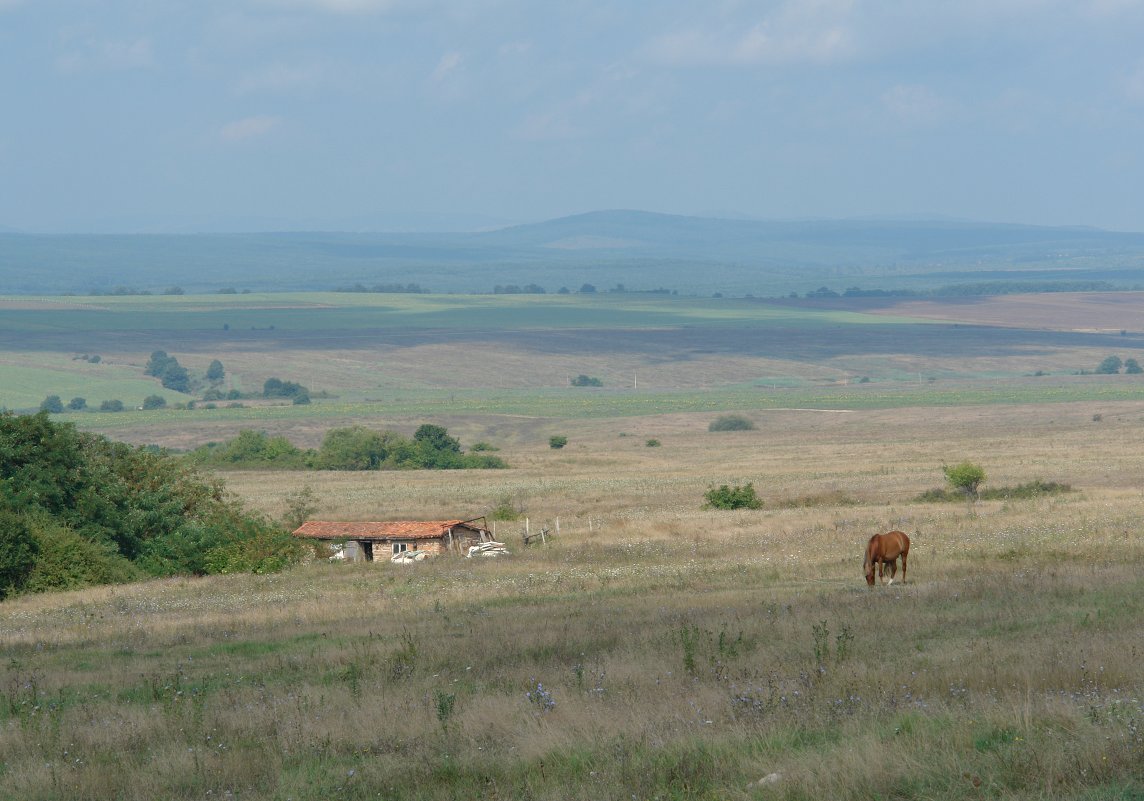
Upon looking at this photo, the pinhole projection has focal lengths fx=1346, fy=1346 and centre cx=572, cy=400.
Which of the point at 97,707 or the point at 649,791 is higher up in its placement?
the point at 649,791

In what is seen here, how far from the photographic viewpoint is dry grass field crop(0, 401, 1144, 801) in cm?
852

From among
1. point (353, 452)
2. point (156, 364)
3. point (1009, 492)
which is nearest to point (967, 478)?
point (1009, 492)

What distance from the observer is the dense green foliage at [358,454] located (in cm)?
8833

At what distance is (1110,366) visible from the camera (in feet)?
570

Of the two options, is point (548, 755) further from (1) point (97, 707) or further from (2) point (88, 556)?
(2) point (88, 556)

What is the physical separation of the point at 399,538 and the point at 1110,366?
154177 mm

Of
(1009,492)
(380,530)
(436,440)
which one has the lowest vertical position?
(436,440)

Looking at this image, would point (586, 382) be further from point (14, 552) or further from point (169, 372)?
point (14, 552)

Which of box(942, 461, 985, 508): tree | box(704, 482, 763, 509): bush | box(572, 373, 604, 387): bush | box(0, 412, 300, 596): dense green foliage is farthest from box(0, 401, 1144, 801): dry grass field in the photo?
box(572, 373, 604, 387): bush

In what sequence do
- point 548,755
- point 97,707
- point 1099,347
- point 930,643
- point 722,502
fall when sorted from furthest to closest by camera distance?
point 1099,347 → point 722,502 → point 930,643 → point 97,707 → point 548,755

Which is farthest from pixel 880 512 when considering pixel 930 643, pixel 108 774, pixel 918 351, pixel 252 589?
pixel 918 351

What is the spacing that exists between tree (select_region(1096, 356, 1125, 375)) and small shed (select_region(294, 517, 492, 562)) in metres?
148

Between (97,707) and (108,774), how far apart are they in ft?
12.4

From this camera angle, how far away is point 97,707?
43.0ft
